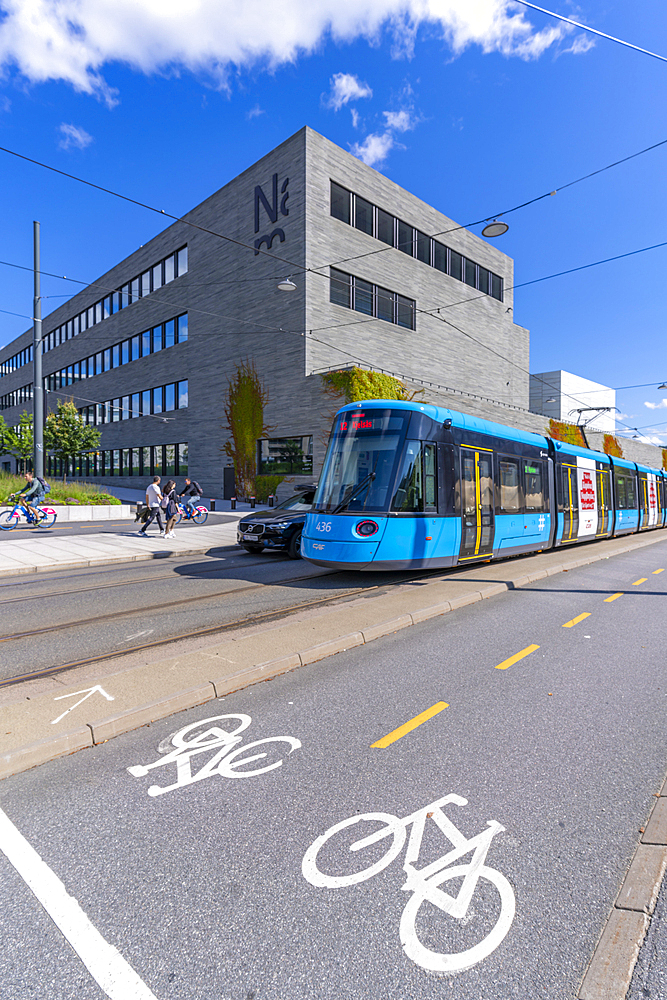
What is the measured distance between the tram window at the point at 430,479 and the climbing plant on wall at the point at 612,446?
46.7 meters

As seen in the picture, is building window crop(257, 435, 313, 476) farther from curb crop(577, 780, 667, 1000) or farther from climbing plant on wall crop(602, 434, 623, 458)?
climbing plant on wall crop(602, 434, 623, 458)

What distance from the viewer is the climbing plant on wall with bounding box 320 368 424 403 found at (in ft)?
83.9

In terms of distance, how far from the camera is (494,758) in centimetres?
344

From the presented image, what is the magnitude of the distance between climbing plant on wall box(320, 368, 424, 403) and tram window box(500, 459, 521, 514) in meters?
13.9

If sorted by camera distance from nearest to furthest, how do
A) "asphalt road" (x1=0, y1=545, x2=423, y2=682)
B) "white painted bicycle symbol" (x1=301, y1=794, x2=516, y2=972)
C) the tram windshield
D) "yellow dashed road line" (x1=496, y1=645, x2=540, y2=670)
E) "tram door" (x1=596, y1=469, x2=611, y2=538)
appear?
"white painted bicycle symbol" (x1=301, y1=794, x2=516, y2=972), "yellow dashed road line" (x1=496, y1=645, x2=540, y2=670), "asphalt road" (x1=0, y1=545, x2=423, y2=682), the tram windshield, "tram door" (x1=596, y1=469, x2=611, y2=538)

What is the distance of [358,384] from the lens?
83.9ft

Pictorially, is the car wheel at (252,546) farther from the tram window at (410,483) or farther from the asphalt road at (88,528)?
the asphalt road at (88,528)

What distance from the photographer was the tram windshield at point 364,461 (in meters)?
8.75

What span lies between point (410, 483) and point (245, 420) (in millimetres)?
23649

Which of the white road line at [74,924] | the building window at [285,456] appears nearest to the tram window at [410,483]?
the white road line at [74,924]

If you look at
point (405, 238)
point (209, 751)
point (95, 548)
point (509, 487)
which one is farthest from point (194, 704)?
point (405, 238)

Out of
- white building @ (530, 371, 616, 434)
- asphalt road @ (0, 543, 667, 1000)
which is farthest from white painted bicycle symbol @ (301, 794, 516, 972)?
Result: white building @ (530, 371, 616, 434)

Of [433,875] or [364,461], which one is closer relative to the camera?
[433,875]

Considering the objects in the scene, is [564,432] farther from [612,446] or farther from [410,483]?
[410,483]
